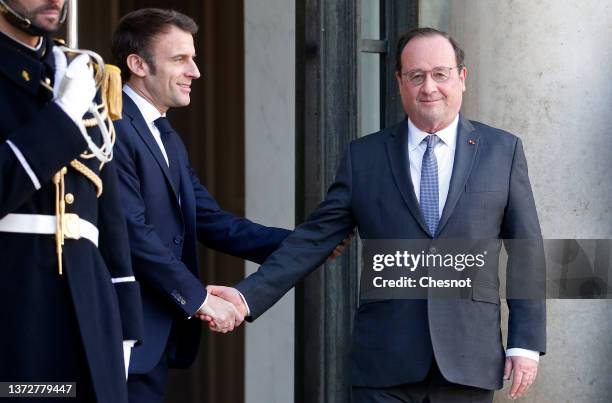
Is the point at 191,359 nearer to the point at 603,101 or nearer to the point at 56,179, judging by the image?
the point at 56,179

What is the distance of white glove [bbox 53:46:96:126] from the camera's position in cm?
341

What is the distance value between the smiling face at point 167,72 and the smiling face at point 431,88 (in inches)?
28.9

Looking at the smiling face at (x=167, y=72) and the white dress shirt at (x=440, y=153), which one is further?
the smiling face at (x=167, y=72)

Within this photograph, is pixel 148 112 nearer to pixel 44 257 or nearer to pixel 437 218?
pixel 437 218

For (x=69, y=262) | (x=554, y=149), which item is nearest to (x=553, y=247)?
(x=554, y=149)

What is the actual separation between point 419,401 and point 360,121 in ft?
5.65

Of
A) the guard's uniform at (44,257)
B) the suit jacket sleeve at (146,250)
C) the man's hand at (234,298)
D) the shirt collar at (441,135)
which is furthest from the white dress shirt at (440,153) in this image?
the guard's uniform at (44,257)

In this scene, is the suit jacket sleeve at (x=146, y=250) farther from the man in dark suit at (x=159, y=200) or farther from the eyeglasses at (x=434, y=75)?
the eyeglasses at (x=434, y=75)

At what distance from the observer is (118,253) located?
3779mm

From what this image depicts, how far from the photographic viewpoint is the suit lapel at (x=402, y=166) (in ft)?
15.1

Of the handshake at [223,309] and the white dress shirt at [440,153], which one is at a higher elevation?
Result: the white dress shirt at [440,153]

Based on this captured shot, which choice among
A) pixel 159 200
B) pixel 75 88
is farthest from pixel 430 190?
pixel 75 88

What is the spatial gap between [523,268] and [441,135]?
0.50 meters

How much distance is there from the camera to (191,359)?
4789 mm
